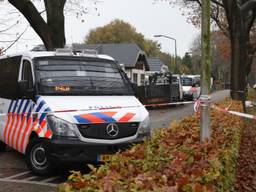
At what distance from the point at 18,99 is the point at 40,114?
1.29 m

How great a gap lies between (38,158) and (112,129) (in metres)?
1.34

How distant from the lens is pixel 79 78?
365 inches

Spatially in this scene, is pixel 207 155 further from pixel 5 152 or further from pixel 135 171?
pixel 5 152

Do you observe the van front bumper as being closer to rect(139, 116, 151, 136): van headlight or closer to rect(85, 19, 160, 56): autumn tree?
rect(139, 116, 151, 136): van headlight

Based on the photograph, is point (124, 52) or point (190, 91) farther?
point (124, 52)

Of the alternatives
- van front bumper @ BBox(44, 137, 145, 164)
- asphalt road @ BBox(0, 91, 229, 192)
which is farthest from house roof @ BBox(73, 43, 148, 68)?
van front bumper @ BBox(44, 137, 145, 164)

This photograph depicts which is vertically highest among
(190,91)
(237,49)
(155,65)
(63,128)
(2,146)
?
(155,65)

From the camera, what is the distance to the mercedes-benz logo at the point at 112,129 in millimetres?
8262

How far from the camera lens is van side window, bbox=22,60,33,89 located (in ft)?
30.0

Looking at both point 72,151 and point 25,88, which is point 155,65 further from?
point 72,151

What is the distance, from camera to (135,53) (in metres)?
56.3

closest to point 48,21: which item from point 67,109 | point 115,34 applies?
point 67,109

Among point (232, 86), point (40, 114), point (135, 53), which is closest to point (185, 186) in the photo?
point (40, 114)

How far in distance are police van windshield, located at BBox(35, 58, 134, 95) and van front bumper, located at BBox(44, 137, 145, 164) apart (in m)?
1.09
